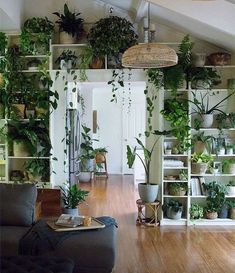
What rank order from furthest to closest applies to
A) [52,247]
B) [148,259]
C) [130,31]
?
[130,31] → [148,259] → [52,247]

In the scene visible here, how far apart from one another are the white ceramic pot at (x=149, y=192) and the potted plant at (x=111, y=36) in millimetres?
1967

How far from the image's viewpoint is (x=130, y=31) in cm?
478

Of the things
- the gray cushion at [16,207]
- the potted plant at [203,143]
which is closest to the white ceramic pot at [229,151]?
the potted plant at [203,143]

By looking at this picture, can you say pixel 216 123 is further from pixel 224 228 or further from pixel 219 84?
pixel 224 228

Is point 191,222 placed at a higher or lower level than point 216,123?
lower

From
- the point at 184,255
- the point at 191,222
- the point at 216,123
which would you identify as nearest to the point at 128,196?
the point at 191,222

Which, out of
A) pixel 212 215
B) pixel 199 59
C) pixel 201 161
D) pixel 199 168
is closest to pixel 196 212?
pixel 212 215

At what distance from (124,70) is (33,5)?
1691 mm

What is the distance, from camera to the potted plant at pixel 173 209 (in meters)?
4.88

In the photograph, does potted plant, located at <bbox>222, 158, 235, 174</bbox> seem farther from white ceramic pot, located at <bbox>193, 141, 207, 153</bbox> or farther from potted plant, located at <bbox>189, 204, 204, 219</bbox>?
potted plant, located at <bbox>189, 204, 204, 219</bbox>

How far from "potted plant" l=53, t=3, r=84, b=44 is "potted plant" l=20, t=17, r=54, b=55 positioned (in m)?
0.16

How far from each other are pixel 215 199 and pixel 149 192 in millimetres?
993

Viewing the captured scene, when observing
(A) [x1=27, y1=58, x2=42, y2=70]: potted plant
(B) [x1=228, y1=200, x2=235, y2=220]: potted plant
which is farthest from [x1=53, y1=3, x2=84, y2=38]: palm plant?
(B) [x1=228, y1=200, x2=235, y2=220]: potted plant

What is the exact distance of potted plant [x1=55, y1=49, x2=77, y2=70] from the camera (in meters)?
4.99
